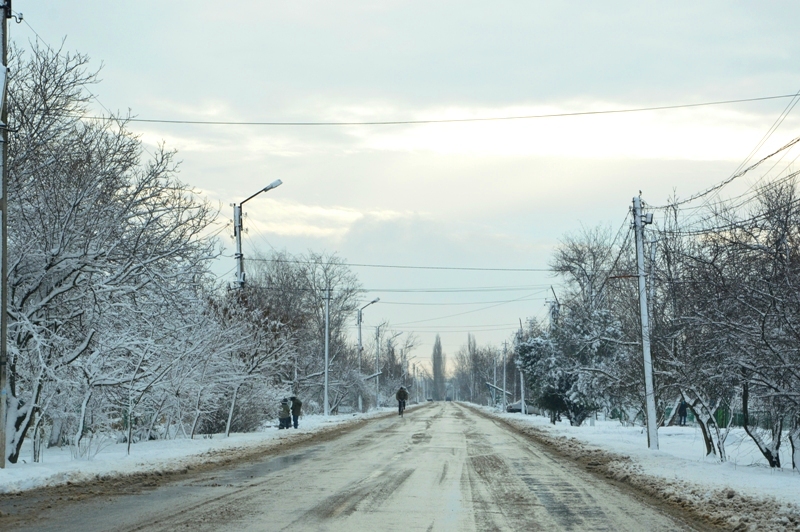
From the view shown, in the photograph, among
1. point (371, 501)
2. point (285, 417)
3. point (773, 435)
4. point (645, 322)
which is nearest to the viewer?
point (371, 501)

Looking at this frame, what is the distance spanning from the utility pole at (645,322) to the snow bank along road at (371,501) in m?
5.25

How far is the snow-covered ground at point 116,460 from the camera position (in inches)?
547

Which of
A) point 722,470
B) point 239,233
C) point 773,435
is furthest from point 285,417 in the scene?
point 722,470

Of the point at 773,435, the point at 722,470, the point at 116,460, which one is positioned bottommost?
the point at 722,470

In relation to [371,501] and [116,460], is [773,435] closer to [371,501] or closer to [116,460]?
[371,501]

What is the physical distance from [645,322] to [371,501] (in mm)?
12976

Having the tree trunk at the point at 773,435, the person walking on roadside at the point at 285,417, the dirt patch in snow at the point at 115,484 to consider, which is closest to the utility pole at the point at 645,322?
the tree trunk at the point at 773,435

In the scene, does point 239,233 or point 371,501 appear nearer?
point 371,501

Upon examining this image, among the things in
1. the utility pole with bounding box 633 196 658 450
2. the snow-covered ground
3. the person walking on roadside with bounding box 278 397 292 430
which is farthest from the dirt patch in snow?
the person walking on roadside with bounding box 278 397 292 430

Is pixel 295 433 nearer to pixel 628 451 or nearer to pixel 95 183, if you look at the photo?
pixel 628 451

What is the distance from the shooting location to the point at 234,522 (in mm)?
9742

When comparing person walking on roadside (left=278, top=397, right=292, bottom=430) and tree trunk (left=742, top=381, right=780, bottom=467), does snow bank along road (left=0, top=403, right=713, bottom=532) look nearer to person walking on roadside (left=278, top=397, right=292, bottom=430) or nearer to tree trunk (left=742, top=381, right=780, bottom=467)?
tree trunk (left=742, top=381, right=780, bottom=467)

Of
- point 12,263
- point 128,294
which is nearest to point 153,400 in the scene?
point 128,294

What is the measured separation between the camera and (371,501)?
38.3 ft
